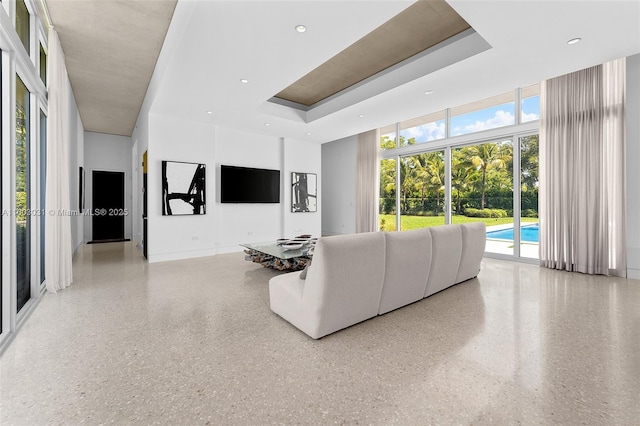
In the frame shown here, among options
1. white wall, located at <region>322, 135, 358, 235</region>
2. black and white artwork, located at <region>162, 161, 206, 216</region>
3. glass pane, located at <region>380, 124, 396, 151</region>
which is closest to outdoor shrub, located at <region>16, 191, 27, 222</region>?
black and white artwork, located at <region>162, 161, 206, 216</region>

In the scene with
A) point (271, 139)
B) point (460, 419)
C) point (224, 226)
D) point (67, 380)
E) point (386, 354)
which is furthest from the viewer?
point (271, 139)

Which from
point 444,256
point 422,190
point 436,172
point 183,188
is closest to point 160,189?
point 183,188

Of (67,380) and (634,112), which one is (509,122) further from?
(67,380)

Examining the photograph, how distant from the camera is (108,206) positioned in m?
8.20

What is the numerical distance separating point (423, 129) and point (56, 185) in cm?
666

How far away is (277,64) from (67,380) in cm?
336

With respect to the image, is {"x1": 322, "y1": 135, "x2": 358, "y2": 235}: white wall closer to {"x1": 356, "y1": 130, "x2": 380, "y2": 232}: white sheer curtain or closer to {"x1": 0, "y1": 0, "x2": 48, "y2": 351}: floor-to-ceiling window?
{"x1": 356, "y1": 130, "x2": 380, "y2": 232}: white sheer curtain

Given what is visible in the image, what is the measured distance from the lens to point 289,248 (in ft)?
14.2

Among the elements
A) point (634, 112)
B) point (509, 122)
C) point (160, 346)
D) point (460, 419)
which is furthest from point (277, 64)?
point (634, 112)

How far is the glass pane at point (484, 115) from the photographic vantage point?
5.35m

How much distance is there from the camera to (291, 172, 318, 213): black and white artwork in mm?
7270

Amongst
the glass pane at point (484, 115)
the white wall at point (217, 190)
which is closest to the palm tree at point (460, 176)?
the glass pane at point (484, 115)

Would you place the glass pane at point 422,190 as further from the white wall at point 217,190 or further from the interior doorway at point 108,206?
the interior doorway at point 108,206

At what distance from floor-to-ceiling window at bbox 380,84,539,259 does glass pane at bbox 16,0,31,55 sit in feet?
21.5
